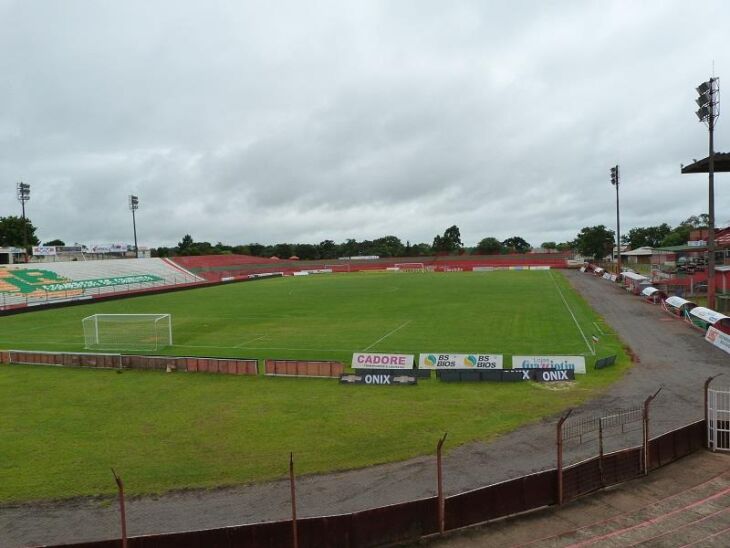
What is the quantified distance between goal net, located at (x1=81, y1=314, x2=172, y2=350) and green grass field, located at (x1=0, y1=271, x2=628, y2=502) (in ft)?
3.99

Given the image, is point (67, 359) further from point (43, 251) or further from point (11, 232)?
point (11, 232)

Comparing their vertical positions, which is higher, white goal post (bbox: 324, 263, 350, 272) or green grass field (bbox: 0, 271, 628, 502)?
white goal post (bbox: 324, 263, 350, 272)

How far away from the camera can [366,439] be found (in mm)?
16188

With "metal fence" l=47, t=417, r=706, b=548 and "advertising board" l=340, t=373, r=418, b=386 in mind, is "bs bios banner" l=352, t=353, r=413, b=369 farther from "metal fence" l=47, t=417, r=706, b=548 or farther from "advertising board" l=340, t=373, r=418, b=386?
"metal fence" l=47, t=417, r=706, b=548

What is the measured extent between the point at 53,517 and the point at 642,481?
1377cm

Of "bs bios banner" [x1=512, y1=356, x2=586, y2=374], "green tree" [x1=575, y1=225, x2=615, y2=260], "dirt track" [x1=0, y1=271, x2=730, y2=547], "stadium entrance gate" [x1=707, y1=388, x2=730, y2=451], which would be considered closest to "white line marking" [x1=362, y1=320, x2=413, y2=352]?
"bs bios banner" [x1=512, y1=356, x2=586, y2=374]

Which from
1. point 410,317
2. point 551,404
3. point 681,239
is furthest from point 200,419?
point 681,239

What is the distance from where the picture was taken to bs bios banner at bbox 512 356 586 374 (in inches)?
911

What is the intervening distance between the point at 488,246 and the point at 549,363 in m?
167

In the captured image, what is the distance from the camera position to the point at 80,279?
83188 millimetres

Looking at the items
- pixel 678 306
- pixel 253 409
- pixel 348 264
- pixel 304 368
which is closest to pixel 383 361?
pixel 304 368

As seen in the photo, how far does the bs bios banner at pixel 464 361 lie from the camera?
23.7 m

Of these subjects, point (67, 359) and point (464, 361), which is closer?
point (464, 361)

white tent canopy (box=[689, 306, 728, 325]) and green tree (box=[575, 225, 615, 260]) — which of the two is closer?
white tent canopy (box=[689, 306, 728, 325])
